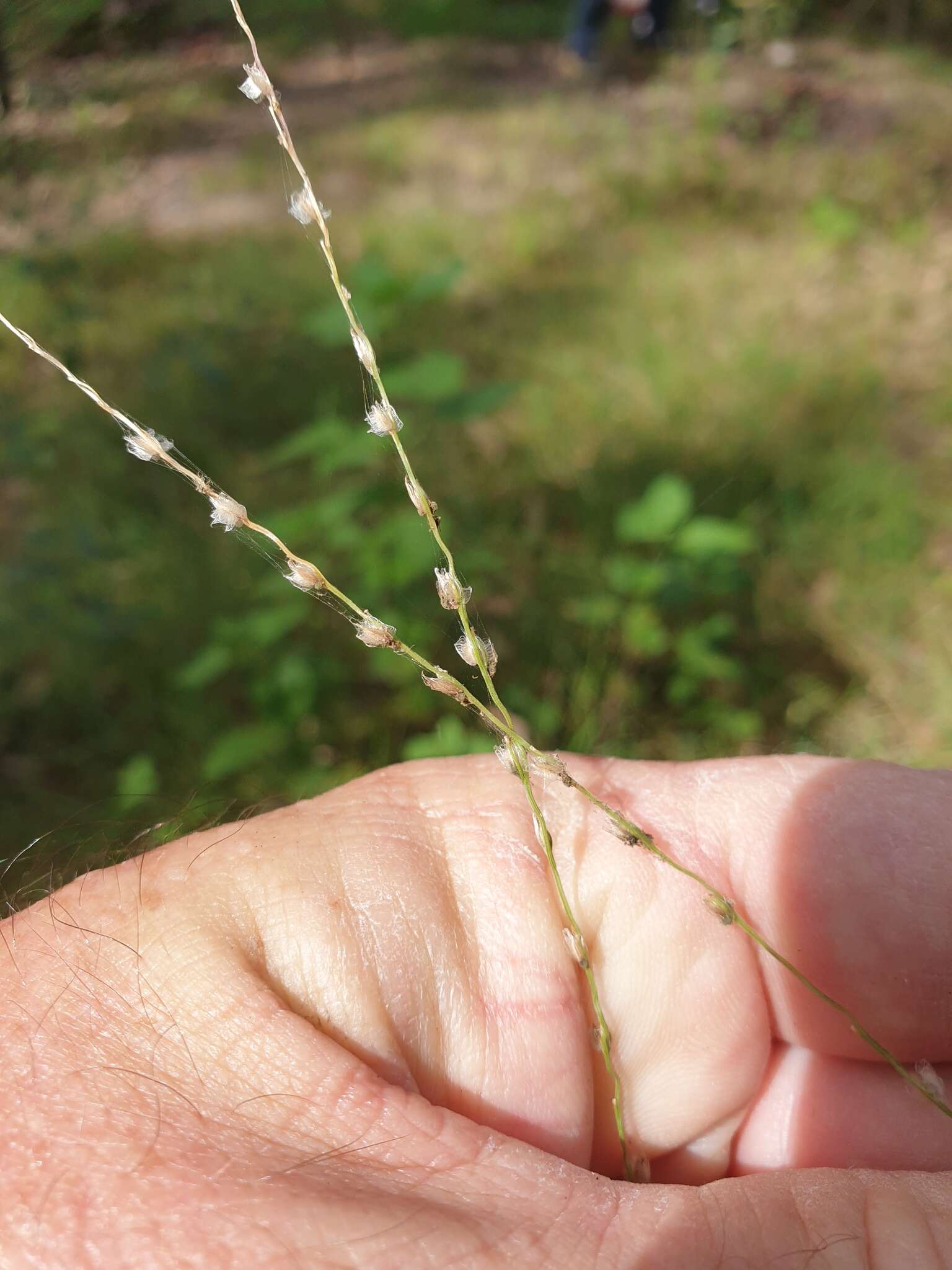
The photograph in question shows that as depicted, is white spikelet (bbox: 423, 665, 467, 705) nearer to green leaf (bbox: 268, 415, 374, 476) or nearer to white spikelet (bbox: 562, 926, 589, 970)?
white spikelet (bbox: 562, 926, 589, 970)

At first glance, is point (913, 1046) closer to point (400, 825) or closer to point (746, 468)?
point (400, 825)

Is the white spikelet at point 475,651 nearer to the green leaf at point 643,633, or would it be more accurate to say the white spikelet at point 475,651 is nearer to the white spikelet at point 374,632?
the white spikelet at point 374,632

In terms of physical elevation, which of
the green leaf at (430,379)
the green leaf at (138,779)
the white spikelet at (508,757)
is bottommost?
the green leaf at (138,779)

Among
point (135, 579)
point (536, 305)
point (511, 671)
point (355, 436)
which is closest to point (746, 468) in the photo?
point (511, 671)

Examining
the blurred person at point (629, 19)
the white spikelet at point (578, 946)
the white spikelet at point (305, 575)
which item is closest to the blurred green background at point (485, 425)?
the white spikelet at point (578, 946)

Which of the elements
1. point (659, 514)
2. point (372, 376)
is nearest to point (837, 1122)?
point (372, 376)

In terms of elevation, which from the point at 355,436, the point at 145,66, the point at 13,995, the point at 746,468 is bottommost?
the point at 746,468
